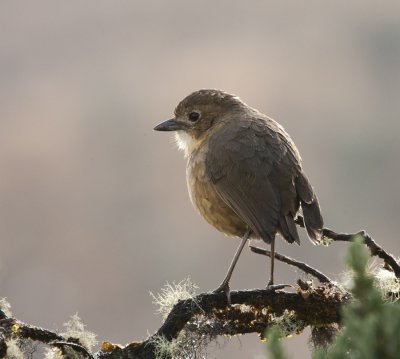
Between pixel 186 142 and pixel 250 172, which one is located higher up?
pixel 186 142

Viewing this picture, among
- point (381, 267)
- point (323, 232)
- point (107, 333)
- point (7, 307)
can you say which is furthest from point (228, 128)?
point (107, 333)

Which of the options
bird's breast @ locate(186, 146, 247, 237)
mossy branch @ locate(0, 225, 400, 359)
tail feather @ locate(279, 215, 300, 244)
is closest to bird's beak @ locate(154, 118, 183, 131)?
bird's breast @ locate(186, 146, 247, 237)

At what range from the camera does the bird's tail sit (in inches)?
189

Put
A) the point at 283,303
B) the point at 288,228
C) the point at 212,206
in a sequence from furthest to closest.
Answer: the point at 212,206
the point at 288,228
the point at 283,303

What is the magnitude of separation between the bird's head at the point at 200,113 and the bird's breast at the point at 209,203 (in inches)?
23.5

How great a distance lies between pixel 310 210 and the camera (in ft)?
16.7

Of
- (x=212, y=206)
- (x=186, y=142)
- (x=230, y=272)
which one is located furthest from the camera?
(x=186, y=142)

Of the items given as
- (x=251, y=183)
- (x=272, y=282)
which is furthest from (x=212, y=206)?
(x=272, y=282)

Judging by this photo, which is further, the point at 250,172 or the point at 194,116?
the point at 194,116

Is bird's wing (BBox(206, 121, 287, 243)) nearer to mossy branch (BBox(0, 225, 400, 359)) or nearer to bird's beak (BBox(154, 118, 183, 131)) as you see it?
bird's beak (BBox(154, 118, 183, 131))

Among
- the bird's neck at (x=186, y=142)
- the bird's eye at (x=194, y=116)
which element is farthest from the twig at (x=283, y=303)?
the bird's eye at (x=194, y=116)

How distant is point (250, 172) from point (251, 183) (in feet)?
0.26

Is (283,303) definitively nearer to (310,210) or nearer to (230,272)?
(230,272)

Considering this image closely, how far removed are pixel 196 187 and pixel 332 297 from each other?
205cm
